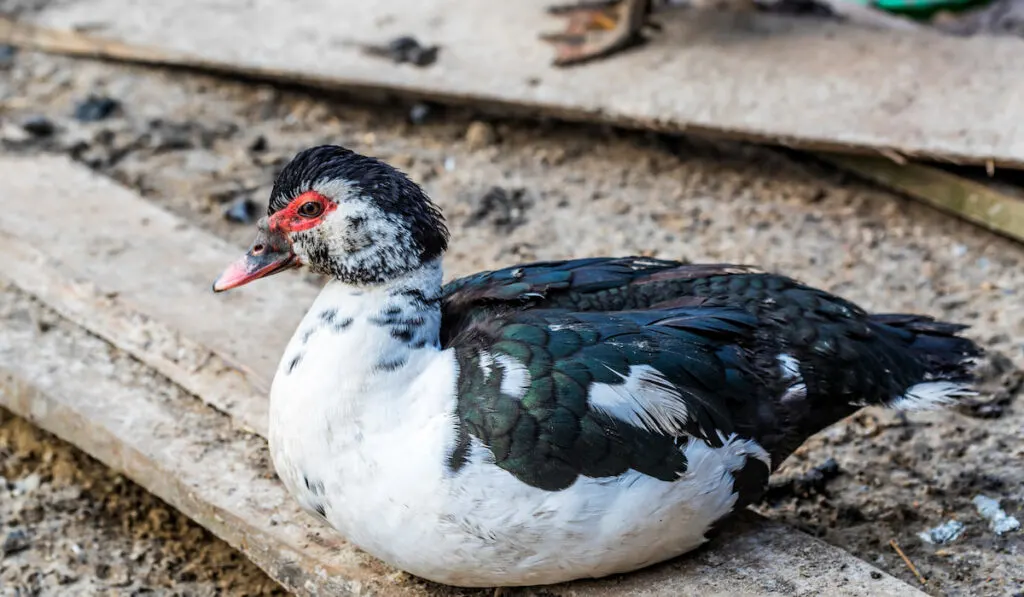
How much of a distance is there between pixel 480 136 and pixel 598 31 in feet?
2.26

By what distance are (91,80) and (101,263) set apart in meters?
2.15

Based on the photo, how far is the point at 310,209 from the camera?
102 inches

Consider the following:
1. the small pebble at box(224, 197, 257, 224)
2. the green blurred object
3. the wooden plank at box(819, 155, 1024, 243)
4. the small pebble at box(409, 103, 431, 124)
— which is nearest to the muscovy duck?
the wooden plank at box(819, 155, 1024, 243)

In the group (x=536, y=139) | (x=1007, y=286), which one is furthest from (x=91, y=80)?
(x=1007, y=286)

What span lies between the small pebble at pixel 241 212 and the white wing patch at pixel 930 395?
2705 millimetres

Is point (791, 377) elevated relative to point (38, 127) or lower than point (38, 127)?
elevated

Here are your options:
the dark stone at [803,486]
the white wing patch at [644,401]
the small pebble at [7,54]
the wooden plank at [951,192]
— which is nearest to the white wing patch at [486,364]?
the white wing patch at [644,401]

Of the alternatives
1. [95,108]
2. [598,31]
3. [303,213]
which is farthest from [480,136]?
[303,213]

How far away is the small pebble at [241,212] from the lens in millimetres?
4656

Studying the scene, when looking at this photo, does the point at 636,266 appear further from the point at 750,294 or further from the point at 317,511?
the point at 317,511

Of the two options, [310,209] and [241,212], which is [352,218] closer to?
[310,209]

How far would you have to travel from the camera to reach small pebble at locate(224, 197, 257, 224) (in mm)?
4656

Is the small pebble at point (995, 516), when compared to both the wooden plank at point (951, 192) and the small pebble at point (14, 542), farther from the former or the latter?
the small pebble at point (14, 542)

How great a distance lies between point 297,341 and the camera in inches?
104
